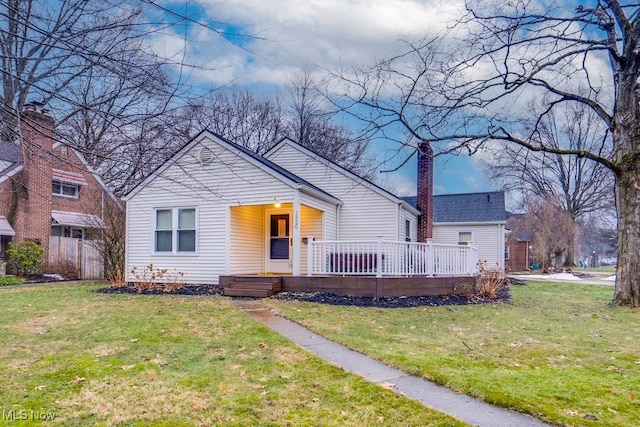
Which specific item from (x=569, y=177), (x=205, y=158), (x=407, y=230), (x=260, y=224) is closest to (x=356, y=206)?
(x=407, y=230)

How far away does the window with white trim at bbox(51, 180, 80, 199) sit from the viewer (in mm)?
21433

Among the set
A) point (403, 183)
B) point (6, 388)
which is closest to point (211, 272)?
point (6, 388)

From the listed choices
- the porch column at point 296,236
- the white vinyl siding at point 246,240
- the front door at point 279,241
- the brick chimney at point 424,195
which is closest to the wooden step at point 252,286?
the porch column at point 296,236

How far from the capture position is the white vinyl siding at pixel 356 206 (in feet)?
50.4

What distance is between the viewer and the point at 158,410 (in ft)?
11.8

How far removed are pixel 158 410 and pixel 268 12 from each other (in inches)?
145

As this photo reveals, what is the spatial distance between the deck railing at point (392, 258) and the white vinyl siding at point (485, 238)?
1295 centimetres

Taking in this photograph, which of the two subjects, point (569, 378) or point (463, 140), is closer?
point (569, 378)

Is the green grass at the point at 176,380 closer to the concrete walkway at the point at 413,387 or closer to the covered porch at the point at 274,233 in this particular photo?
the concrete walkway at the point at 413,387

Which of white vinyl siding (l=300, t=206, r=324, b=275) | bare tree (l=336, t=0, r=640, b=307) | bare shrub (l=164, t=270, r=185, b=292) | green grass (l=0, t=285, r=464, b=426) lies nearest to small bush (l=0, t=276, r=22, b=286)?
bare shrub (l=164, t=270, r=185, b=292)

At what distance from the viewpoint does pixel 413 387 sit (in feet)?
13.7

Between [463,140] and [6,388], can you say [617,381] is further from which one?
[463,140]

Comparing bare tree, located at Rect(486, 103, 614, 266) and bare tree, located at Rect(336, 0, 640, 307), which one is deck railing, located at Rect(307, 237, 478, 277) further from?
bare tree, located at Rect(486, 103, 614, 266)

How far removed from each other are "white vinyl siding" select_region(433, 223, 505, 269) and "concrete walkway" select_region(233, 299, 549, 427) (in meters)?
20.5
